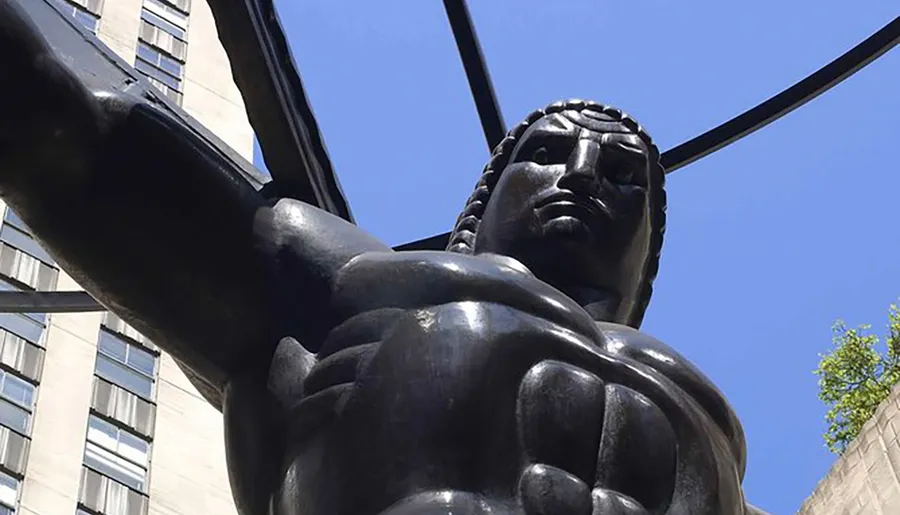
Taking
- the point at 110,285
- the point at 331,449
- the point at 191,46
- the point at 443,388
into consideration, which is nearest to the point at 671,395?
the point at 443,388

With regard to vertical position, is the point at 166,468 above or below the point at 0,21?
above

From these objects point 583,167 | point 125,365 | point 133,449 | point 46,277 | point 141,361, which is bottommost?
point 583,167

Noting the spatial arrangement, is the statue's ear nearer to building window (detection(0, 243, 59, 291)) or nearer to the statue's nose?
the statue's nose

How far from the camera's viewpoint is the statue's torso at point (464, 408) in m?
2.77

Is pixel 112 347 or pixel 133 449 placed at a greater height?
pixel 112 347

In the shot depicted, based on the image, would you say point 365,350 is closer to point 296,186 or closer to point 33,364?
point 296,186

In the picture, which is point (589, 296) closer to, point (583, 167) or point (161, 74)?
point (583, 167)

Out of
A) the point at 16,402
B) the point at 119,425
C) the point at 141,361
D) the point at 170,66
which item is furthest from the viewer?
the point at 170,66

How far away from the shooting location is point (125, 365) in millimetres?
32031

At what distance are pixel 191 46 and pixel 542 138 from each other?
4087 centimetres

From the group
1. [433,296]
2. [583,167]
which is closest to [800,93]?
[583,167]

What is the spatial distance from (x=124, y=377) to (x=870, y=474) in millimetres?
22152

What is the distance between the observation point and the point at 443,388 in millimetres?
2852

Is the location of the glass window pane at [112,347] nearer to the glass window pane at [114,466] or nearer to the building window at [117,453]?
the building window at [117,453]
